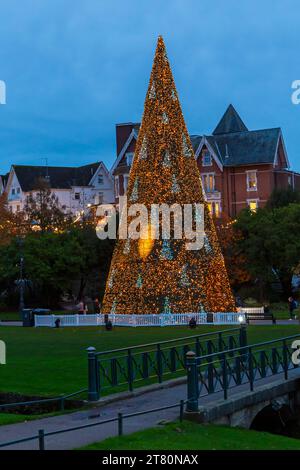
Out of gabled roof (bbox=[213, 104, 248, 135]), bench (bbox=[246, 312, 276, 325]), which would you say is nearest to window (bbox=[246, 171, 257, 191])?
gabled roof (bbox=[213, 104, 248, 135])

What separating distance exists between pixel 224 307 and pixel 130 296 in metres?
5.01

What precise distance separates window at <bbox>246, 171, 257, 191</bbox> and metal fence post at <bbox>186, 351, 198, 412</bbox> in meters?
58.8

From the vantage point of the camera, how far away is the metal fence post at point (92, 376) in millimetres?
17016

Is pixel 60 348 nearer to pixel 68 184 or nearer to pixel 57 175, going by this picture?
pixel 68 184

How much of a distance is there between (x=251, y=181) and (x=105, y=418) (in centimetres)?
5931

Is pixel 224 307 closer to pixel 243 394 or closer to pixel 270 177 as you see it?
pixel 243 394

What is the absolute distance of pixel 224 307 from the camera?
40594mm

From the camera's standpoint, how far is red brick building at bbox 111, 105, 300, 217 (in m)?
72.7

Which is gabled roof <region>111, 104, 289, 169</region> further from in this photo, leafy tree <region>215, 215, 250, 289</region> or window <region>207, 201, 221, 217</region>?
leafy tree <region>215, 215, 250, 289</region>

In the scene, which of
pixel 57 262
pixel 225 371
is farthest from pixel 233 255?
pixel 225 371

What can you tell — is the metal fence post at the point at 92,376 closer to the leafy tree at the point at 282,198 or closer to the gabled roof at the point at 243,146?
the leafy tree at the point at 282,198

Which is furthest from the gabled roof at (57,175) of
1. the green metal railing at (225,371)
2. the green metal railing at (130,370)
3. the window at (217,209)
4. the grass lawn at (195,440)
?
the grass lawn at (195,440)

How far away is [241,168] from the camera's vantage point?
7369 centimetres
